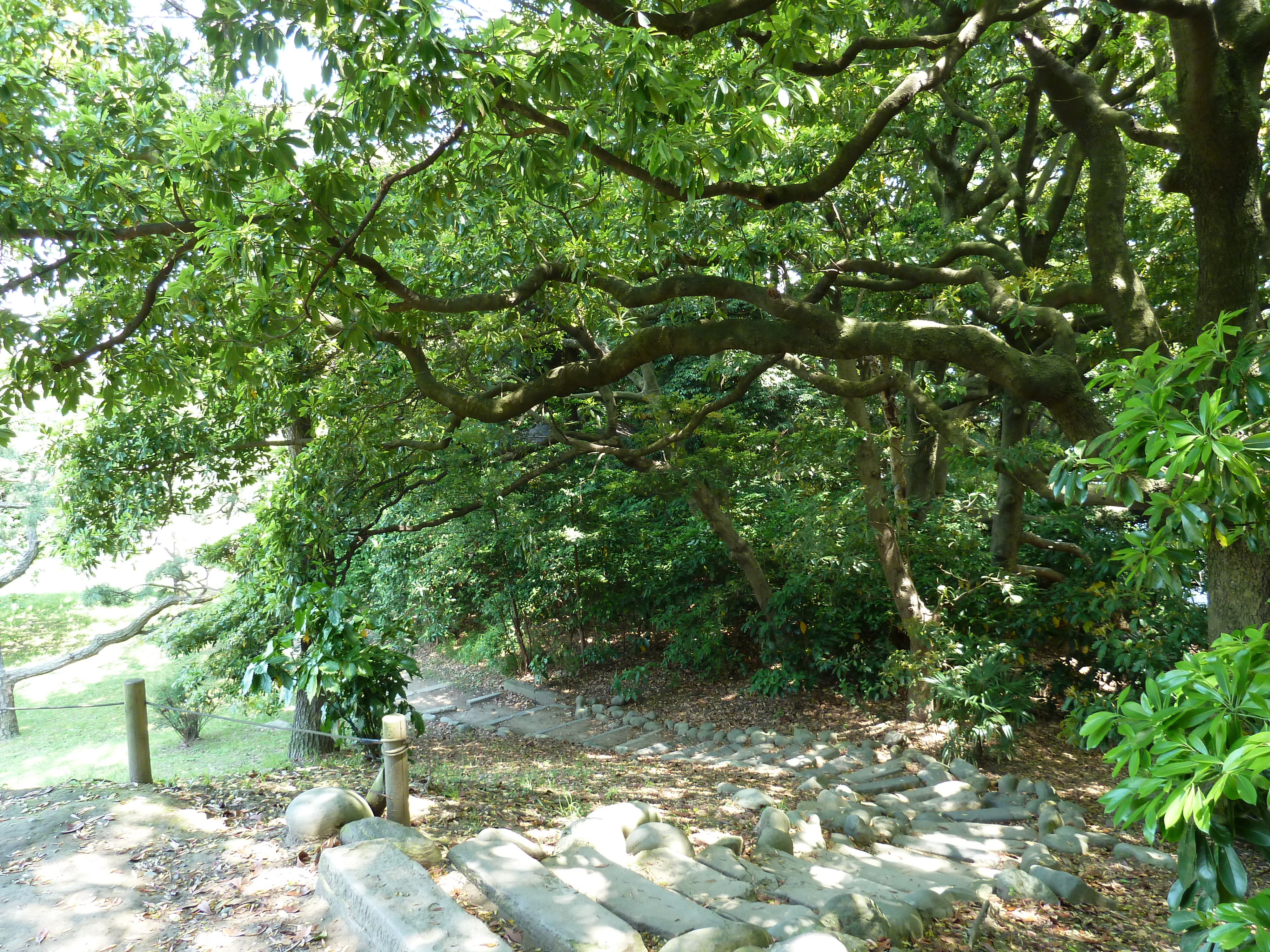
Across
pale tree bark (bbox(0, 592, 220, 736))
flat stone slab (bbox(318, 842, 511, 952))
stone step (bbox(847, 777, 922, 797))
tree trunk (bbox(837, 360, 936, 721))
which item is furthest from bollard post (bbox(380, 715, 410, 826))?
pale tree bark (bbox(0, 592, 220, 736))

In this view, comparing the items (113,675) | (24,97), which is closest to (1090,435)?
(24,97)

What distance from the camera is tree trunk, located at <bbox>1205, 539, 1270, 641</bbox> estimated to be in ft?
12.5

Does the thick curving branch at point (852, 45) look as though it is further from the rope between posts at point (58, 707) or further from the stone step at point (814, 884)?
the rope between posts at point (58, 707)

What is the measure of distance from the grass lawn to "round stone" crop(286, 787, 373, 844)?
674 cm

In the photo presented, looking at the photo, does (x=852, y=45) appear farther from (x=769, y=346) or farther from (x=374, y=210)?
(x=374, y=210)

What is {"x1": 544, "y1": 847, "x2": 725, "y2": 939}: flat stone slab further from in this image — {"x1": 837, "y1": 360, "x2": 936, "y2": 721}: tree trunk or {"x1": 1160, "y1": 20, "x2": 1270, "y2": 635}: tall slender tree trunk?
{"x1": 837, "y1": 360, "x2": 936, "y2": 721}: tree trunk

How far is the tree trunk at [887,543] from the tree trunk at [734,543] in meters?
1.83

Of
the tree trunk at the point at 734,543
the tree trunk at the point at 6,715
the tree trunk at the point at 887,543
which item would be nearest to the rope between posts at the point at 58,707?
the tree trunk at the point at 734,543

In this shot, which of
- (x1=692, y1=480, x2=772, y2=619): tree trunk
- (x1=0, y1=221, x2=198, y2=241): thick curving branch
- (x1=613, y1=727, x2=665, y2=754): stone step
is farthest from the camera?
(x1=692, y1=480, x2=772, y2=619): tree trunk

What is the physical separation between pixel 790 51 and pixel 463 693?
1064 centimetres

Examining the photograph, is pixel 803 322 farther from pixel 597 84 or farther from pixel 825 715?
pixel 825 715

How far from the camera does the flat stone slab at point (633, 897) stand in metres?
2.96

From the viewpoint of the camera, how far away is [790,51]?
368 cm

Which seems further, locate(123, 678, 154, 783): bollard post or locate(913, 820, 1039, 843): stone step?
locate(913, 820, 1039, 843): stone step
